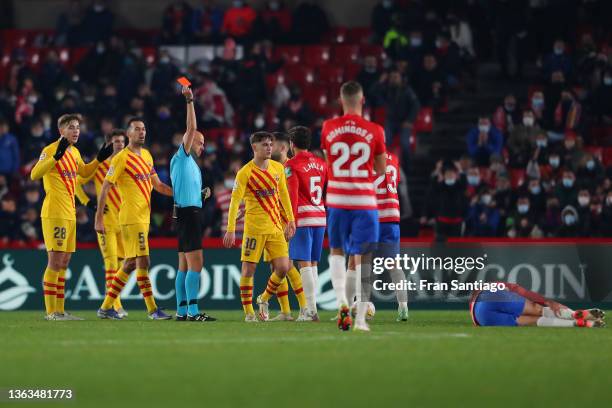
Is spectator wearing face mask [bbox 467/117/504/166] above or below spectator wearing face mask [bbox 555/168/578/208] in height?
above

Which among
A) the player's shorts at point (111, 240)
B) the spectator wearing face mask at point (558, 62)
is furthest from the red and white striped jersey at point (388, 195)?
the spectator wearing face mask at point (558, 62)

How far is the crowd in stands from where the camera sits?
2131 centimetres

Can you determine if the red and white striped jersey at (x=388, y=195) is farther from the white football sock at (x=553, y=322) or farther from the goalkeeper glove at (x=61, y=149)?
the goalkeeper glove at (x=61, y=149)

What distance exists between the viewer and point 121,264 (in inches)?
631

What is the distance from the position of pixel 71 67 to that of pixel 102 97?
289cm

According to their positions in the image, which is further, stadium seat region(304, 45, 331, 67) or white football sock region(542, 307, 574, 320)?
stadium seat region(304, 45, 331, 67)

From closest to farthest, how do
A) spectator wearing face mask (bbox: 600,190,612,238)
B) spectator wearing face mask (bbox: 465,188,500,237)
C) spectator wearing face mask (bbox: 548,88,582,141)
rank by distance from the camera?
spectator wearing face mask (bbox: 600,190,612,238) → spectator wearing face mask (bbox: 465,188,500,237) → spectator wearing face mask (bbox: 548,88,582,141)

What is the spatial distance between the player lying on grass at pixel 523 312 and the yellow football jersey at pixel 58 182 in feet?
Answer: 16.3

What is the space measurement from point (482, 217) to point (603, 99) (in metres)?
4.47

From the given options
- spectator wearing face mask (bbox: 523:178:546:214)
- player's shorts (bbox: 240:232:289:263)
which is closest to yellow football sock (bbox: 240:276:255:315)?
player's shorts (bbox: 240:232:289:263)

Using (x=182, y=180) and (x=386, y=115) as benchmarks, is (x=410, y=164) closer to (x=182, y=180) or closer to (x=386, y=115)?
(x=386, y=115)

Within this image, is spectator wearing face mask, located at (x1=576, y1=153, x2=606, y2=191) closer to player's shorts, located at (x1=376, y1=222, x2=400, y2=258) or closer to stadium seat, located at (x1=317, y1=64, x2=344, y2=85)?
stadium seat, located at (x1=317, y1=64, x2=344, y2=85)

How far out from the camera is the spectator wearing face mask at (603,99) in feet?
78.4

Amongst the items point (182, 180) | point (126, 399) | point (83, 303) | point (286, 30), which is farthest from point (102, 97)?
point (126, 399)
